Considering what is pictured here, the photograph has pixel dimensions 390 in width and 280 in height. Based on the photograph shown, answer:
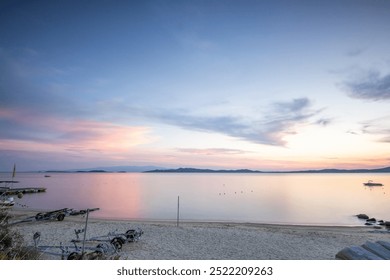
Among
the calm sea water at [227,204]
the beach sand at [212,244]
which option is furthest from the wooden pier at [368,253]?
the calm sea water at [227,204]

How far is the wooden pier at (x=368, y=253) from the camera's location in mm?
2676

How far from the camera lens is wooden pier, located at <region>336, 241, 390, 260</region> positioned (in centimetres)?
268

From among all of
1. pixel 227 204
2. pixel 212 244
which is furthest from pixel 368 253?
pixel 227 204

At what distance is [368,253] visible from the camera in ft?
9.04

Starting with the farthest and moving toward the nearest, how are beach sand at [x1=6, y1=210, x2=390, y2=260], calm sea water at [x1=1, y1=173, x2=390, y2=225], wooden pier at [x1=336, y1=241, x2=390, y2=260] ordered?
1. calm sea water at [x1=1, y1=173, x2=390, y2=225]
2. beach sand at [x1=6, y1=210, x2=390, y2=260]
3. wooden pier at [x1=336, y1=241, x2=390, y2=260]


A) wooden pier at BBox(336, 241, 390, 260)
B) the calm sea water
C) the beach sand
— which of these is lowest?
the calm sea water

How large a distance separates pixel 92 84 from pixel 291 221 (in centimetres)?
1939

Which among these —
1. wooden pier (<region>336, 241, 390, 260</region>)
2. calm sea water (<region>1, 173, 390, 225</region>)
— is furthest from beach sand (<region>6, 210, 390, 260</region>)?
wooden pier (<region>336, 241, 390, 260</region>)

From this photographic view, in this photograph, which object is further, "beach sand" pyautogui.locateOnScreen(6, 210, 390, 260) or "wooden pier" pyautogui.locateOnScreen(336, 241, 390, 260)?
"beach sand" pyautogui.locateOnScreen(6, 210, 390, 260)

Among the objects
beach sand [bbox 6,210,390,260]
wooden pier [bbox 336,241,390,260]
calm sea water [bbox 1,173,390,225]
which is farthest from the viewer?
calm sea water [bbox 1,173,390,225]

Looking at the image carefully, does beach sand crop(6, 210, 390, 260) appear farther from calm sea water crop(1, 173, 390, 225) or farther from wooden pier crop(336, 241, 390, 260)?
wooden pier crop(336, 241, 390, 260)

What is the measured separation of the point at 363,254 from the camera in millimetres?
→ 2734

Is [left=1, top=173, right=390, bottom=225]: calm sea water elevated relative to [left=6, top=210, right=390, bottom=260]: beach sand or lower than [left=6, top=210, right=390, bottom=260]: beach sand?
lower

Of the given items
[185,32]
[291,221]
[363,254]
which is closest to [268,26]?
[185,32]
